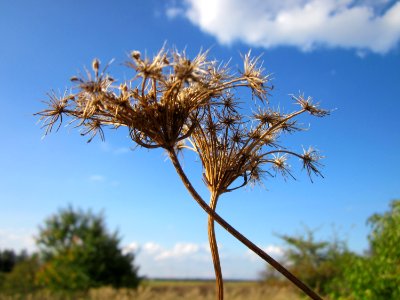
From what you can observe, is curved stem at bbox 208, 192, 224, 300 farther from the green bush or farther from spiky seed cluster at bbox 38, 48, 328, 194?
the green bush

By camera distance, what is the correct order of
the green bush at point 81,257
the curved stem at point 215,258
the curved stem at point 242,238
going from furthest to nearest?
the green bush at point 81,257 < the curved stem at point 215,258 < the curved stem at point 242,238

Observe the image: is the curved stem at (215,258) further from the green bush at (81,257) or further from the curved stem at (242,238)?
the green bush at (81,257)

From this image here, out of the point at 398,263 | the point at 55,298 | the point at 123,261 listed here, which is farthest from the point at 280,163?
the point at 123,261

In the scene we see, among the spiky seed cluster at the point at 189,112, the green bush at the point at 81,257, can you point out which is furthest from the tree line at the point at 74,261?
the spiky seed cluster at the point at 189,112

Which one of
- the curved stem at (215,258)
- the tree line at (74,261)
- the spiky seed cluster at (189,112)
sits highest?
the tree line at (74,261)

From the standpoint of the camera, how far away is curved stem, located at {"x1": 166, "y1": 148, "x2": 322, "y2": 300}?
1.68 m

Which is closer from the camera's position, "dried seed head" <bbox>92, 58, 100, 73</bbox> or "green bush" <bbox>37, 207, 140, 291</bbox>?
"dried seed head" <bbox>92, 58, 100, 73</bbox>

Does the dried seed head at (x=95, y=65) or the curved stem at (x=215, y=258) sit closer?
the dried seed head at (x=95, y=65)

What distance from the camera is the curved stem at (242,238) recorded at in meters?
1.68

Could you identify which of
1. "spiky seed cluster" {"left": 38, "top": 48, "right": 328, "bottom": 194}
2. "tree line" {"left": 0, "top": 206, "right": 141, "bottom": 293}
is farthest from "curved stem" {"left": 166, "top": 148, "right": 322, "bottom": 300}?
"tree line" {"left": 0, "top": 206, "right": 141, "bottom": 293}

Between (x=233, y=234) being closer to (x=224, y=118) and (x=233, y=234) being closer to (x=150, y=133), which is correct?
(x=150, y=133)

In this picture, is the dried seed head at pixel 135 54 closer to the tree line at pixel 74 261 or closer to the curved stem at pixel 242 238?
the curved stem at pixel 242 238

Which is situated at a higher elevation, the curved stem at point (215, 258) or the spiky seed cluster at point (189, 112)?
the spiky seed cluster at point (189, 112)

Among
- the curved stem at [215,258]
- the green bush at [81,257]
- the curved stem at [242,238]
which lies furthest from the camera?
the green bush at [81,257]
